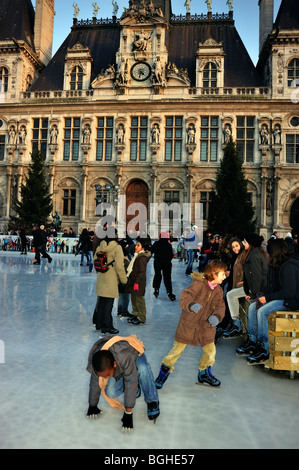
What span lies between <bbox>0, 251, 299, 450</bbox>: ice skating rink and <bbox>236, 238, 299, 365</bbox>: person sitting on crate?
219 millimetres

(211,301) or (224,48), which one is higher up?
(224,48)

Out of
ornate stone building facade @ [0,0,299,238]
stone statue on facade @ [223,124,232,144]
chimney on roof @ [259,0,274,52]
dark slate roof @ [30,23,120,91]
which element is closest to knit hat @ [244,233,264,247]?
ornate stone building facade @ [0,0,299,238]

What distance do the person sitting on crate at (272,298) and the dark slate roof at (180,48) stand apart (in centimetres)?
2980

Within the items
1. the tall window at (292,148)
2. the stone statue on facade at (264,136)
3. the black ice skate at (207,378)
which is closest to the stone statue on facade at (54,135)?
the stone statue on facade at (264,136)

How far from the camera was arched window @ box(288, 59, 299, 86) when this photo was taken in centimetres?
3050

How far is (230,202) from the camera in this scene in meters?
27.0

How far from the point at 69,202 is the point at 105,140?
19.1ft

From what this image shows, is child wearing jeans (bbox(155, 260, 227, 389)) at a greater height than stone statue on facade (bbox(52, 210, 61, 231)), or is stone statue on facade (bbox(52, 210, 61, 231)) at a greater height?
stone statue on facade (bbox(52, 210, 61, 231))

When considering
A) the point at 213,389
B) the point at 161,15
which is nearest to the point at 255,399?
the point at 213,389

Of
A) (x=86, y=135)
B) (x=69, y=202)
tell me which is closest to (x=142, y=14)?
(x=86, y=135)

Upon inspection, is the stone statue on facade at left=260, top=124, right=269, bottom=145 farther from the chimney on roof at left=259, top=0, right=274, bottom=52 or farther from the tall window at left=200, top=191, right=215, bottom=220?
the chimney on roof at left=259, top=0, right=274, bottom=52

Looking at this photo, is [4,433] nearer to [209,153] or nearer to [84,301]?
[84,301]

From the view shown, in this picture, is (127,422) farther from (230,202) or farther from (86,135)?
(86,135)

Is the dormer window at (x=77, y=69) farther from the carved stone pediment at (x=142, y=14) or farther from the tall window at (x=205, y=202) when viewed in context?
the tall window at (x=205, y=202)
